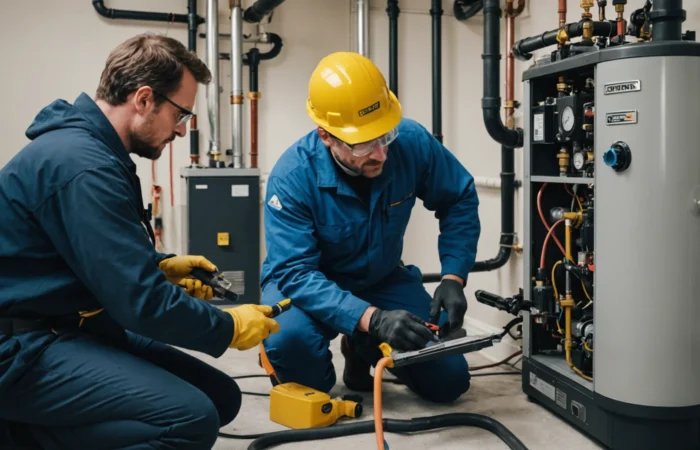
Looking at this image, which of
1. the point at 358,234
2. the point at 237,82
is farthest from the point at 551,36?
the point at 237,82

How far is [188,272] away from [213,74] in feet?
6.01

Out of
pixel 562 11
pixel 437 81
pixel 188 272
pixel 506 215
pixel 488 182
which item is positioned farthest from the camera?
pixel 437 81

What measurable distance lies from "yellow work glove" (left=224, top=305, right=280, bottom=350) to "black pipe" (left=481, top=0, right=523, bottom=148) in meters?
1.28

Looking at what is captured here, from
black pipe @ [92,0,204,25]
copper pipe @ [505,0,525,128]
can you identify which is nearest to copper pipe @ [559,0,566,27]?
copper pipe @ [505,0,525,128]

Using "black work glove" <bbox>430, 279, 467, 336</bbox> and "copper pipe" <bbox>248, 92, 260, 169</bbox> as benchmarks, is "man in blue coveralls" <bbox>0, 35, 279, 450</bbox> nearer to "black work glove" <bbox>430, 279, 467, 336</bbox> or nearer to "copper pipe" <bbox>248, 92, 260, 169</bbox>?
"black work glove" <bbox>430, 279, 467, 336</bbox>

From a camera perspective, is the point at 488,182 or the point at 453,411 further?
the point at 488,182

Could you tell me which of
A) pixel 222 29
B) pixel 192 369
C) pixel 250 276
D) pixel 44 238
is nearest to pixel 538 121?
pixel 192 369

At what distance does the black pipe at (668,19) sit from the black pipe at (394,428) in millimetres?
1073

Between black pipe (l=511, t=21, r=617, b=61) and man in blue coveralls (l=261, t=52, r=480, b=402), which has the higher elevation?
black pipe (l=511, t=21, r=617, b=61)

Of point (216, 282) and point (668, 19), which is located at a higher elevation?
point (668, 19)

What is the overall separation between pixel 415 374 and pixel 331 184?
0.66 m

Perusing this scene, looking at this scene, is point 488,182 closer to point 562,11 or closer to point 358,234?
point 562,11

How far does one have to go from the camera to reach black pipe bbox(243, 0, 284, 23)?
323cm

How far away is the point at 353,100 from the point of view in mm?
1897
